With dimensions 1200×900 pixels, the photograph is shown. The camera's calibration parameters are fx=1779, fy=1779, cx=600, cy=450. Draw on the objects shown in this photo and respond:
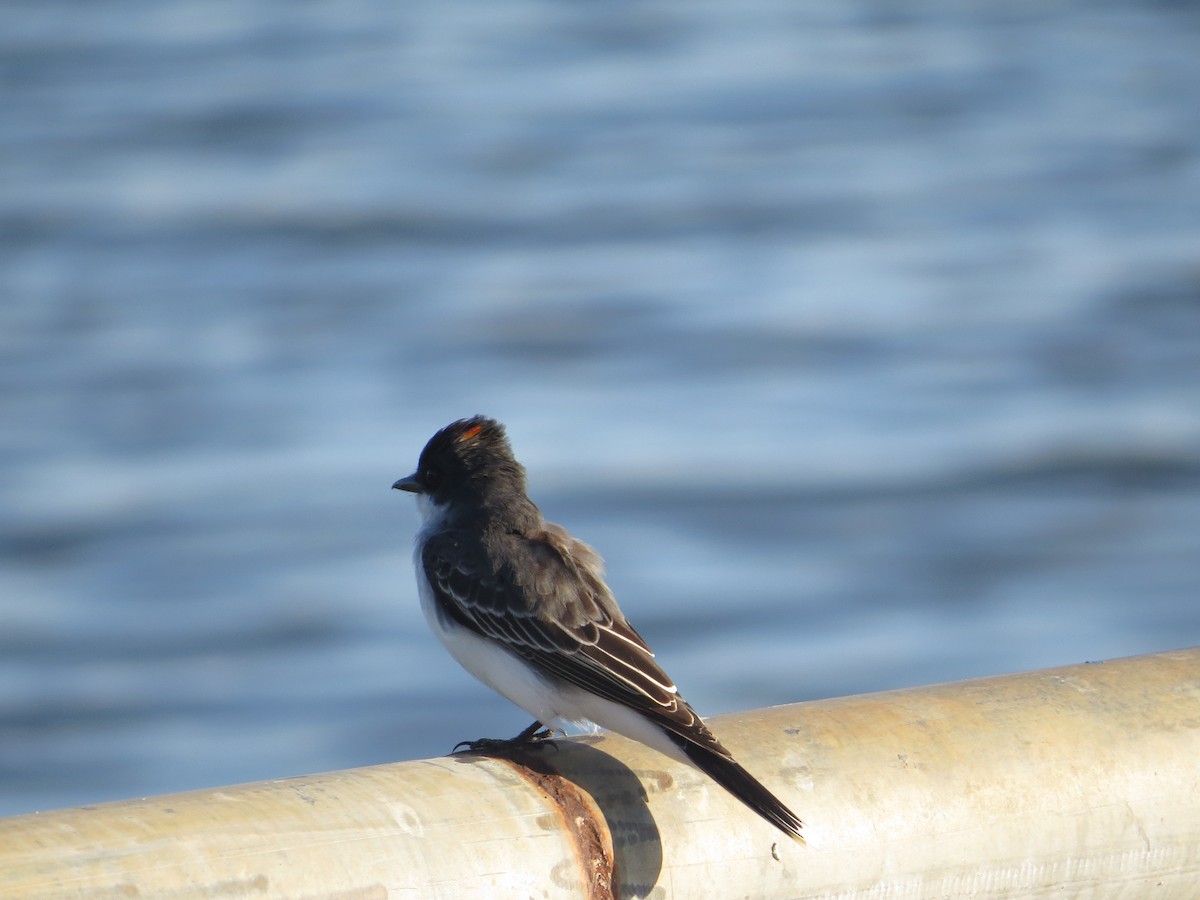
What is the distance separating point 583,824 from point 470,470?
3.22 metres

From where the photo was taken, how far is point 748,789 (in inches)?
165

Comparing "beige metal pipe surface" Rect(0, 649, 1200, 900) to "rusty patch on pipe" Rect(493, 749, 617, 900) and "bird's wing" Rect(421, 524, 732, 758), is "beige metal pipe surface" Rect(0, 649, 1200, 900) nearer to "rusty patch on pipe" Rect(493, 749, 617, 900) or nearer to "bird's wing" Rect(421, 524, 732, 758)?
"rusty patch on pipe" Rect(493, 749, 617, 900)

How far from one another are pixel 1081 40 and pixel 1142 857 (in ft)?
111

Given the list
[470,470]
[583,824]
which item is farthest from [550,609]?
[583,824]

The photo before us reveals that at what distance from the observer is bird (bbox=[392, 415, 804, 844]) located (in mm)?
5797

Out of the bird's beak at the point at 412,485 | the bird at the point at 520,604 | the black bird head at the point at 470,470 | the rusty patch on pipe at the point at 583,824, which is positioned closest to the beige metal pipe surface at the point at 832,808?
the rusty patch on pipe at the point at 583,824

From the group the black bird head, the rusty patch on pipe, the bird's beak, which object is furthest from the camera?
the bird's beak

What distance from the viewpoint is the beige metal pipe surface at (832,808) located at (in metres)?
3.84

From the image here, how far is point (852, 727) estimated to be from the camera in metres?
4.40

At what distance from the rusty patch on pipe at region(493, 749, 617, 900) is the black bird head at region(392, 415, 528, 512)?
2835mm

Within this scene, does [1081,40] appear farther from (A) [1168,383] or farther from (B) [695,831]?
(B) [695,831]

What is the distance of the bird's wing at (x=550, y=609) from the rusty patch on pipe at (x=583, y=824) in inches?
43.1

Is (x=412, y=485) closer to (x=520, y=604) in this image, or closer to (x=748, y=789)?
(x=520, y=604)

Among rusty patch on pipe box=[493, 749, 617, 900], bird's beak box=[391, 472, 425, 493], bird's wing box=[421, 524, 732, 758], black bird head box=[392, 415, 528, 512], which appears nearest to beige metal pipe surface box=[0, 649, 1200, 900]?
rusty patch on pipe box=[493, 749, 617, 900]
